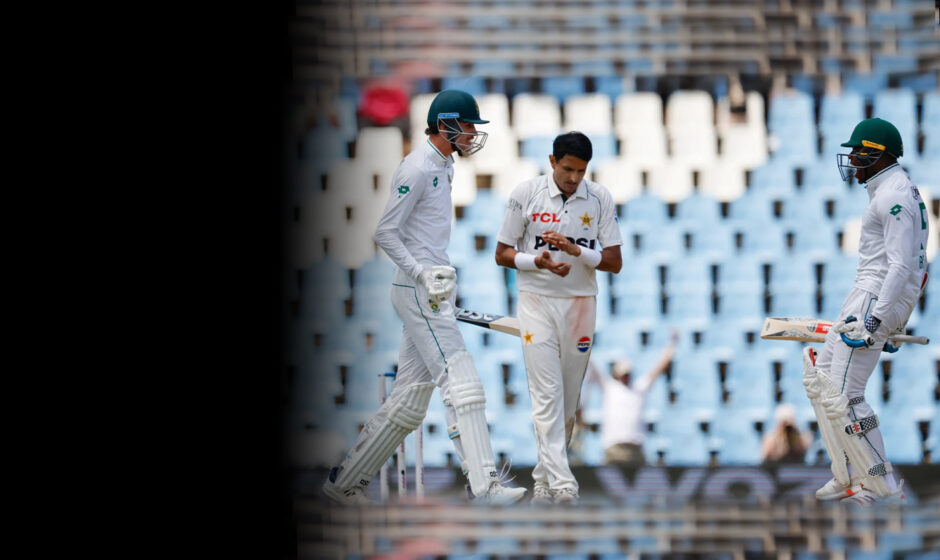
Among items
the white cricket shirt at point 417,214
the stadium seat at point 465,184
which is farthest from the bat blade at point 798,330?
the stadium seat at point 465,184

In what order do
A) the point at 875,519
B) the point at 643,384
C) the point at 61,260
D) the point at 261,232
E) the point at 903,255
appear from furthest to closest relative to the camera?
the point at 643,384
the point at 903,255
the point at 875,519
the point at 261,232
the point at 61,260

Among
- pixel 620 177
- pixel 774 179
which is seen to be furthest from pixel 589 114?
pixel 774 179

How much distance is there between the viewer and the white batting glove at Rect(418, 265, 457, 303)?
522 cm

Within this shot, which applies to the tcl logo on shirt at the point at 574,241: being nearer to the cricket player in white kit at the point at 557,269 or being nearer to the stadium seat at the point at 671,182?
the cricket player in white kit at the point at 557,269

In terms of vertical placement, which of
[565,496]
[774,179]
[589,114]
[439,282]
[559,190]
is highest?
[589,114]

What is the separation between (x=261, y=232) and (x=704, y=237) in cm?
434

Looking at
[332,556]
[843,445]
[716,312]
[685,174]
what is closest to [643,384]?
[716,312]

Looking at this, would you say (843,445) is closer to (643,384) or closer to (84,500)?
(643,384)

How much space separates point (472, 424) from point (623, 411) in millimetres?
2978

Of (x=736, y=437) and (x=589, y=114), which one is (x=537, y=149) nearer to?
(x=589, y=114)

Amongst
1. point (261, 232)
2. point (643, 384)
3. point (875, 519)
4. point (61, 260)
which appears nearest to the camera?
point (61, 260)

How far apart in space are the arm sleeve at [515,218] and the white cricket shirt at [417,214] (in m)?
0.42

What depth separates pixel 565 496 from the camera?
17.9 feet

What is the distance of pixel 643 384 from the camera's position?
316 inches
